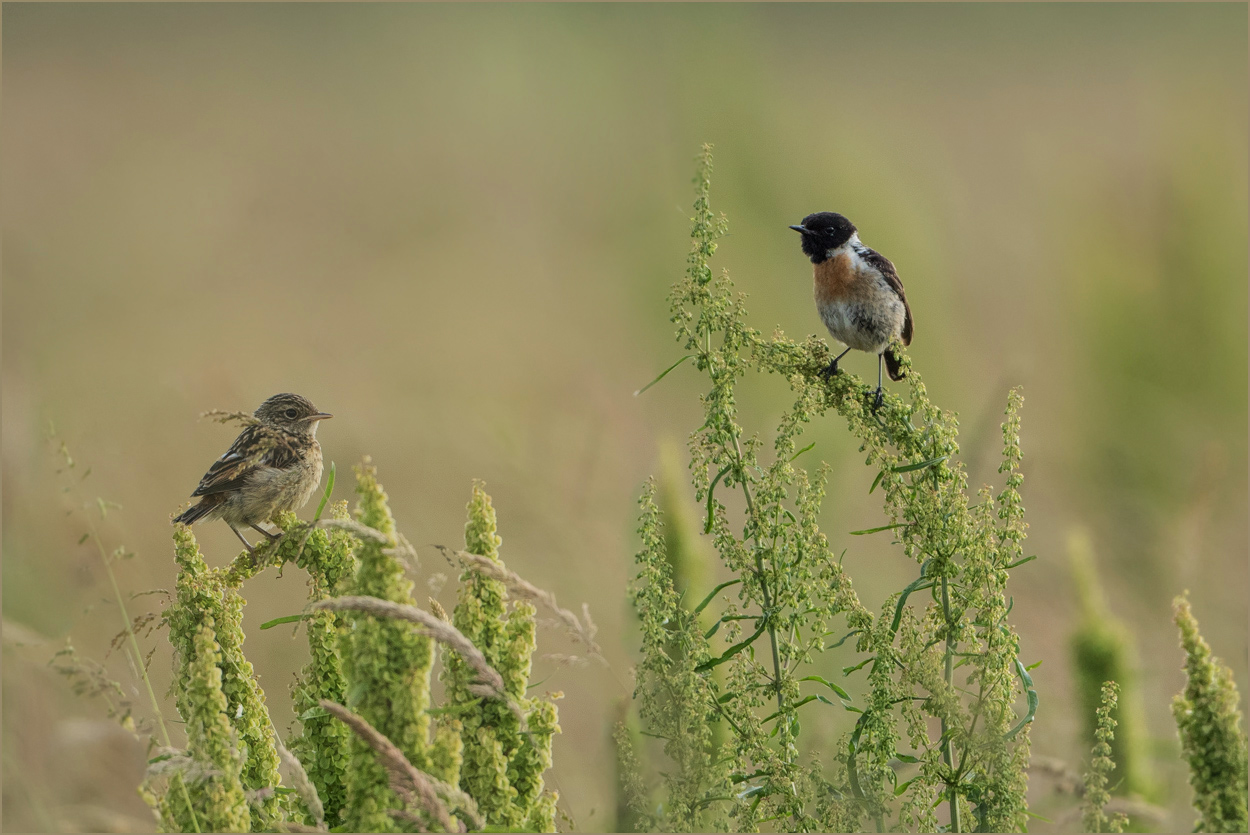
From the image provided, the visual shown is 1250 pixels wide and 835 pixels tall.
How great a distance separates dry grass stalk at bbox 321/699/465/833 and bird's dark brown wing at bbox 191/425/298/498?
962 millimetres

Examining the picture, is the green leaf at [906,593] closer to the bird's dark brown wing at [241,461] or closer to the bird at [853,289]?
the bird at [853,289]

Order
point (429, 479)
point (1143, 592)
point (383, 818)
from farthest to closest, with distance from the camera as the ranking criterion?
point (429, 479) → point (1143, 592) → point (383, 818)

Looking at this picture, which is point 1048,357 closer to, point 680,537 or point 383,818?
point 680,537

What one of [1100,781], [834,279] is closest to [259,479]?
[834,279]

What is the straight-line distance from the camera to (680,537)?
231cm

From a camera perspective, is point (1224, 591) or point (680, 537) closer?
point (680, 537)

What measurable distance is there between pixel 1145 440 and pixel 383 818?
438 cm

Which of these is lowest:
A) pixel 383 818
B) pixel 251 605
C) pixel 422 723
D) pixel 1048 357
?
pixel 383 818

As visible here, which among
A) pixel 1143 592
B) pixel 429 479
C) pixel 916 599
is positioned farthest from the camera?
pixel 429 479

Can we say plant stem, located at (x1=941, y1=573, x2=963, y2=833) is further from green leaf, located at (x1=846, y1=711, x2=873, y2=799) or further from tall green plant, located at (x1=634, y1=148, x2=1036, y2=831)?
green leaf, located at (x1=846, y1=711, x2=873, y2=799)

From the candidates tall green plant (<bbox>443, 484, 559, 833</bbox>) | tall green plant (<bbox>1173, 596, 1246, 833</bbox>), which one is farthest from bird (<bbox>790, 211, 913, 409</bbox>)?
tall green plant (<bbox>443, 484, 559, 833</bbox>)

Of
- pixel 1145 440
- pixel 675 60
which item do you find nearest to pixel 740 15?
pixel 675 60

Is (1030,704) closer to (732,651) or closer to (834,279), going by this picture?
(732,651)

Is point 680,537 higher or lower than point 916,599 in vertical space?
lower
